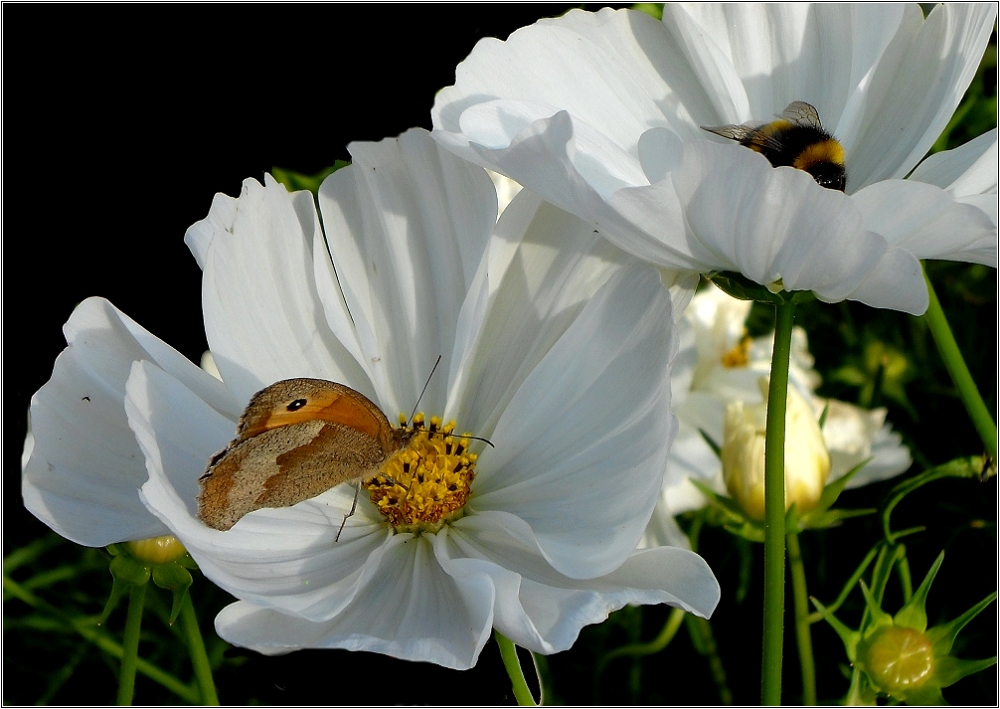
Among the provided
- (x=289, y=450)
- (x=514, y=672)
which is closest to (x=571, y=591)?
(x=514, y=672)

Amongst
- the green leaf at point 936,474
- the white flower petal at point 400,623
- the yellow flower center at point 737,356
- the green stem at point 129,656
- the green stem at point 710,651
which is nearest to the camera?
the white flower petal at point 400,623

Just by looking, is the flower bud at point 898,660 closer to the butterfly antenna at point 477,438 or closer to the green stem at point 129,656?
the butterfly antenna at point 477,438

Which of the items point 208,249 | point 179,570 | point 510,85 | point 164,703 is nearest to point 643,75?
point 510,85

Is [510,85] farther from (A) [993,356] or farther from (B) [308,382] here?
(A) [993,356]

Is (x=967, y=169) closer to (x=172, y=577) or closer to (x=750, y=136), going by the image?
(x=750, y=136)

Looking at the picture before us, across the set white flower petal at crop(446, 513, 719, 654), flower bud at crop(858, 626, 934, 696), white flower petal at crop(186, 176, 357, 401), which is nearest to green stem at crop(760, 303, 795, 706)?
white flower petal at crop(446, 513, 719, 654)

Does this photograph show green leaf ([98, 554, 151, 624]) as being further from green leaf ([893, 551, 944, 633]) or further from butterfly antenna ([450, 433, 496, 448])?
green leaf ([893, 551, 944, 633])

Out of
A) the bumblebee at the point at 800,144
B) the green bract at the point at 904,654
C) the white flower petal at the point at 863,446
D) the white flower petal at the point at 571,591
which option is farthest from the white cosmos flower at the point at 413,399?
the white flower petal at the point at 863,446
